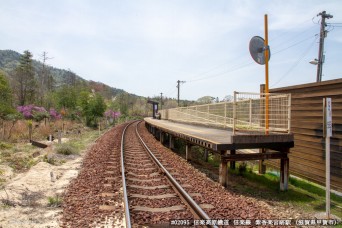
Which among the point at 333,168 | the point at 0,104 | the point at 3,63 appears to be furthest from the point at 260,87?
the point at 3,63

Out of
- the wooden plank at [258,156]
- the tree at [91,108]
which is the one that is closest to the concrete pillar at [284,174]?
the wooden plank at [258,156]

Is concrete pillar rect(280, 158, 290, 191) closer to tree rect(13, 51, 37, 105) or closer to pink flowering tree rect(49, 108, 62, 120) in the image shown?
pink flowering tree rect(49, 108, 62, 120)

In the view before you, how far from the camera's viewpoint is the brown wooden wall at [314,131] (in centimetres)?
873

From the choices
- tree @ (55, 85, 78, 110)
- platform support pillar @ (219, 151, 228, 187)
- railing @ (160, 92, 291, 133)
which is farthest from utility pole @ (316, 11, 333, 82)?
tree @ (55, 85, 78, 110)

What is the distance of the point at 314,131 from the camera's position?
992 centimetres

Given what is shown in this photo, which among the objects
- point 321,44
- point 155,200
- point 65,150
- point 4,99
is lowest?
point 155,200

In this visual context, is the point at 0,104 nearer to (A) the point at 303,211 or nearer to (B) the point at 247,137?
(B) the point at 247,137

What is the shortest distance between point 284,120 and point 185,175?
3.62m

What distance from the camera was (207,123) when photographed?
15.6m

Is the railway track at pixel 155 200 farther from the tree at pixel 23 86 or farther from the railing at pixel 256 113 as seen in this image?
the tree at pixel 23 86

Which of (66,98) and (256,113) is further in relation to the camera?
(66,98)

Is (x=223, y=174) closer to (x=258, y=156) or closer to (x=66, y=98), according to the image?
(x=258, y=156)

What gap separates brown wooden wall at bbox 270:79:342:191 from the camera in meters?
8.73

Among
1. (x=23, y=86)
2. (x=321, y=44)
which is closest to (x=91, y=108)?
(x=23, y=86)
